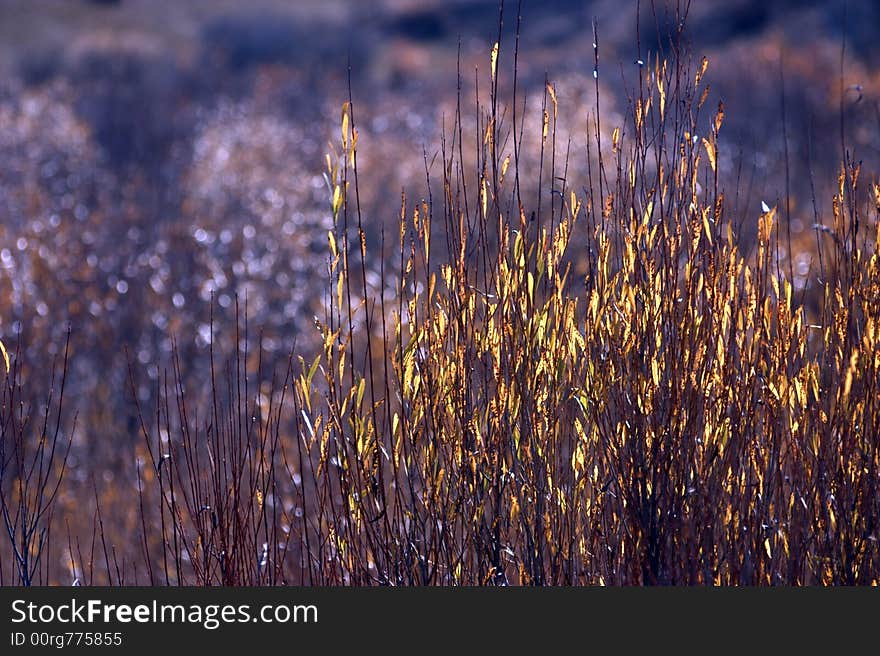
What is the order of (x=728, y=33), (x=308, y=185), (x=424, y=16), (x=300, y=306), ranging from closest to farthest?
(x=300, y=306) < (x=308, y=185) < (x=728, y=33) < (x=424, y=16)

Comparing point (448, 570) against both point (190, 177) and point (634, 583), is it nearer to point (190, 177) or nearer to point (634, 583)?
point (634, 583)

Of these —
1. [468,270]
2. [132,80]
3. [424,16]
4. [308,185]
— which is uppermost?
[424,16]

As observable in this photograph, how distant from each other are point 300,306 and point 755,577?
7.52 metres

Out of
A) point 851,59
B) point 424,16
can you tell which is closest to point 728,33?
point 851,59

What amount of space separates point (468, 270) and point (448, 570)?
2.56 feet

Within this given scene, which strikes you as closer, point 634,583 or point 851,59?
point 634,583

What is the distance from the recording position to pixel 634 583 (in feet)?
9.02

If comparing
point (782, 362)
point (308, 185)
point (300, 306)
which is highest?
point (308, 185)

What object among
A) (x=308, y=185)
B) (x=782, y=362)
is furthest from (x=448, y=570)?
(x=308, y=185)

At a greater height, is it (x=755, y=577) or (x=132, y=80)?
(x=132, y=80)

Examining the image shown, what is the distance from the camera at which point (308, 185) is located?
12.2 meters

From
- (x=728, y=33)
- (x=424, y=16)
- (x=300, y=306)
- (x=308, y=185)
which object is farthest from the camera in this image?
(x=424, y=16)

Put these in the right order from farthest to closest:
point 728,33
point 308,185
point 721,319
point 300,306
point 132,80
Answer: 1. point 728,33
2. point 132,80
3. point 308,185
4. point 300,306
5. point 721,319

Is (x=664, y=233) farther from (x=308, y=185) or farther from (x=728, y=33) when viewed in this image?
(x=728, y=33)
